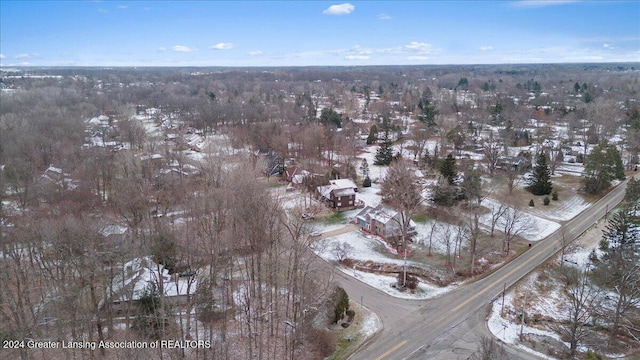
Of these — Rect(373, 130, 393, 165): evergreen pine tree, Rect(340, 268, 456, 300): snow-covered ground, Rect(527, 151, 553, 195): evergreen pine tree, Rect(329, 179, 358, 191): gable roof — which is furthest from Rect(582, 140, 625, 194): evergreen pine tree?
Rect(340, 268, 456, 300): snow-covered ground

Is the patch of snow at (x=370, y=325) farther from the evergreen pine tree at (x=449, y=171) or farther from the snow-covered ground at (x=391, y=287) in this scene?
the evergreen pine tree at (x=449, y=171)

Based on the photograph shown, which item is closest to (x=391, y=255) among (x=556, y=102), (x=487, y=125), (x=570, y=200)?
(x=570, y=200)

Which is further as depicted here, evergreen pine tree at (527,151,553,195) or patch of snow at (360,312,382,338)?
evergreen pine tree at (527,151,553,195)

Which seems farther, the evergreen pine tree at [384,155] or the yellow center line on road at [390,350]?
the evergreen pine tree at [384,155]

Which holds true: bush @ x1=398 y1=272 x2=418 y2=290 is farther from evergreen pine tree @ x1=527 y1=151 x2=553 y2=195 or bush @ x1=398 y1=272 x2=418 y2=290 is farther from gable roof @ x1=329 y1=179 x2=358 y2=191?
evergreen pine tree @ x1=527 y1=151 x2=553 y2=195

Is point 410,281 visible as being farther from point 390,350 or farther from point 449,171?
point 449,171

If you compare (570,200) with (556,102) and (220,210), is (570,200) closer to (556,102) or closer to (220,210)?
(220,210)

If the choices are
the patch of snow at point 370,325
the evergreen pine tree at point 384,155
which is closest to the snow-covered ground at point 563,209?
the evergreen pine tree at point 384,155

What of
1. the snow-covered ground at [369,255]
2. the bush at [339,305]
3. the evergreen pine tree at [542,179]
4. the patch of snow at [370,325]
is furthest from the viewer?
the evergreen pine tree at [542,179]
